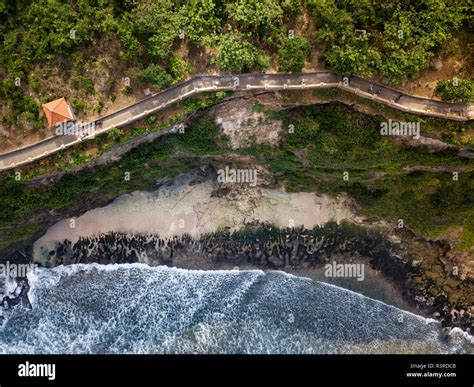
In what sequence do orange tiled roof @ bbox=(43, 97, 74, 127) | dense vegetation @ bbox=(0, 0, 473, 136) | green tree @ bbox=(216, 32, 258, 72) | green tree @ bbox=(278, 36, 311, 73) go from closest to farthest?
dense vegetation @ bbox=(0, 0, 473, 136), orange tiled roof @ bbox=(43, 97, 74, 127), green tree @ bbox=(278, 36, 311, 73), green tree @ bbox=(216, 32, 258, 72)

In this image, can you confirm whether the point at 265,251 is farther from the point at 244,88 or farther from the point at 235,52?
the point at 235,52

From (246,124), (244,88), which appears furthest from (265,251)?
(244,88)

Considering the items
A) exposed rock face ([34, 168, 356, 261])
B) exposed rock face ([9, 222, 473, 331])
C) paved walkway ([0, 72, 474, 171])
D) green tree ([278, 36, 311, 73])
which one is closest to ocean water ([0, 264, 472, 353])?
exposed rock face ([9, 222, 473, 331])

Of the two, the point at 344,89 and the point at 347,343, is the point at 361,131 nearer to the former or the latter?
the point at 344,89

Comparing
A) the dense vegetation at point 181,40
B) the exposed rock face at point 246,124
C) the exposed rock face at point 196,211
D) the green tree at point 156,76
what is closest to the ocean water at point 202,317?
the exposed rock face at point 196,211

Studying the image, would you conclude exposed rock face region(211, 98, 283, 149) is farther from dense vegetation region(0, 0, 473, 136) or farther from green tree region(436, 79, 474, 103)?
green tree region(436, 79, 474, 103)

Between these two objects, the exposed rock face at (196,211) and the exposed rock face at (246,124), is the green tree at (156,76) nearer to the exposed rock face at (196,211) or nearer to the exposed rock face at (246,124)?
the exposed rock face at (246,124)
